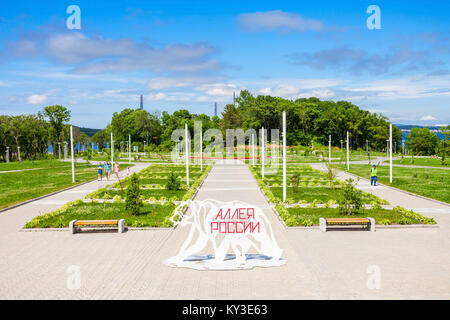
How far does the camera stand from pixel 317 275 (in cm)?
912

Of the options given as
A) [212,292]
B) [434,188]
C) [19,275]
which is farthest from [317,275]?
[434,188]

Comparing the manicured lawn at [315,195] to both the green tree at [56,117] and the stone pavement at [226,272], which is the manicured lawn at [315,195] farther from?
the green tree at [56,117]

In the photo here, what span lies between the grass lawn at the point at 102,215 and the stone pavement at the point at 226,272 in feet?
2.43

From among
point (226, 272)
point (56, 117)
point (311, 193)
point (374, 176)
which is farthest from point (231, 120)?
point (226, 272)

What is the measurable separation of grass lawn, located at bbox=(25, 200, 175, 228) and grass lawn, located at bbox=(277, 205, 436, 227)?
189 inches

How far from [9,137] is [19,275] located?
75784mm

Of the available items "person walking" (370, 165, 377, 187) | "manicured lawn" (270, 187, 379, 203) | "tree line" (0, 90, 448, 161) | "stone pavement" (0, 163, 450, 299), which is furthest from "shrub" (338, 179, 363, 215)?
"tree line" (0, 90, 448, 161)

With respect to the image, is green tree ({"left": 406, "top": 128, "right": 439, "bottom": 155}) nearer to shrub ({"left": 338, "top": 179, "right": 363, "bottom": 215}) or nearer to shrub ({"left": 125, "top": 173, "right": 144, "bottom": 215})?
shrub ({"left": 338, "top": 179, "right": 363, "bottom": 215})

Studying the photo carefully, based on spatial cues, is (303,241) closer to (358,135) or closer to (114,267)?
(114,267)

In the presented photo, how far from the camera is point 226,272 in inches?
367

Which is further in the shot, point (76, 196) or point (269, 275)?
point (76, 196)

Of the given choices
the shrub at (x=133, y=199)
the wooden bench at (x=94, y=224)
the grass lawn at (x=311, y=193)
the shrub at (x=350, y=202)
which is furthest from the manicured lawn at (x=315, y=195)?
the wooden bench at (x=94, y=224)

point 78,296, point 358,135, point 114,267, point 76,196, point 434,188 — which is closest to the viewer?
point 78,296

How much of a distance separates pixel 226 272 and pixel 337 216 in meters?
8.08
